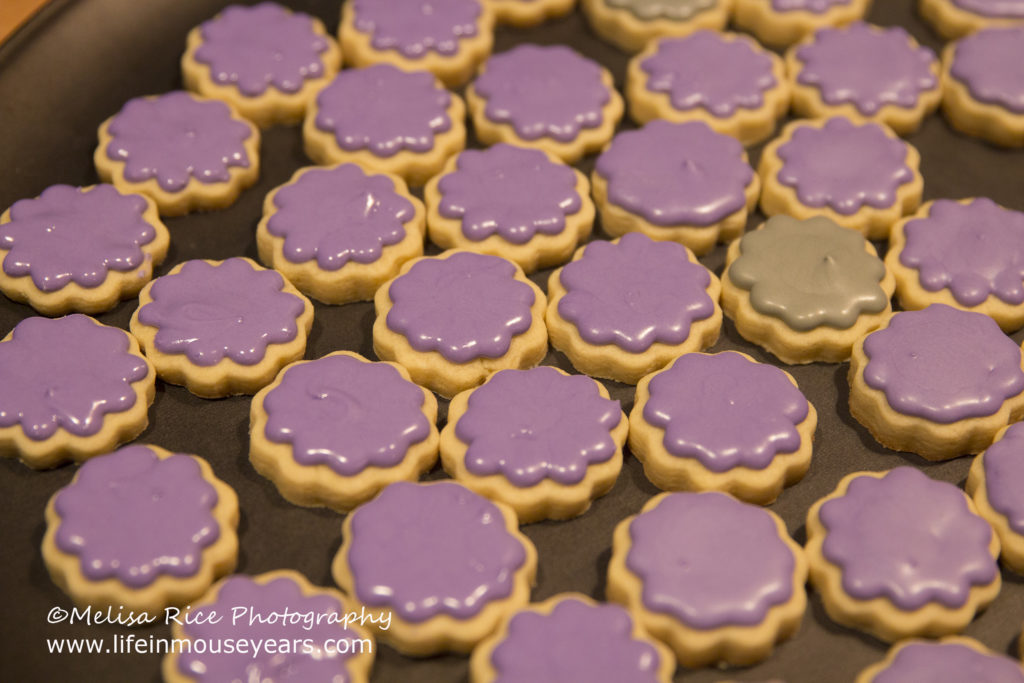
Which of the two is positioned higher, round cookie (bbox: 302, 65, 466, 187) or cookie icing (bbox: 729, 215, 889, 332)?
round cookie (bbox: 302, 65, 466, 187)

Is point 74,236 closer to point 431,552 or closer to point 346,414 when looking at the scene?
point 346,414

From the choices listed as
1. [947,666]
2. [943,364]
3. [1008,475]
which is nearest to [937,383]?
[943,364]

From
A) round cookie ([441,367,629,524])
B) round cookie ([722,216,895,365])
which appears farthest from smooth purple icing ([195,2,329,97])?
round cookie ([722,216,895,365])

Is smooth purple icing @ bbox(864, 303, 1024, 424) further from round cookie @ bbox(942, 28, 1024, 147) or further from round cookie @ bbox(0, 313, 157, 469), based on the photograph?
round cookie @ bbox(0, 313, 157, 469)

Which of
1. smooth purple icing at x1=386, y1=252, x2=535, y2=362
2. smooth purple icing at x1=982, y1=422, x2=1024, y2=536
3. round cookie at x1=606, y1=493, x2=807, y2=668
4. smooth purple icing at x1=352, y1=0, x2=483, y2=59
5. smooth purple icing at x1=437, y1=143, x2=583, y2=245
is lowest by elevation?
smooth purple icing at x1=982, y1=422, x2=1024, y2=536

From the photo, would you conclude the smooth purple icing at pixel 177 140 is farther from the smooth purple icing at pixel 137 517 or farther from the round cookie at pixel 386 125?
the smooth purple icing at pixel 137 517

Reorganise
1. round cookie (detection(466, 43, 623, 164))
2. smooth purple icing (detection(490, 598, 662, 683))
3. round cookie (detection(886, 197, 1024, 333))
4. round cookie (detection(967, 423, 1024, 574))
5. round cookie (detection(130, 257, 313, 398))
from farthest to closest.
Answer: round cookie (detection(466, 43, 623, 164))
round cookie (detection(886, 197, 1024, 333))
round cookie (detection(130, 257, 313, 398))
round cookie (detection(967, 423, 1024, 574))
smooth purple icing (detection(490, 598, 662, 683))

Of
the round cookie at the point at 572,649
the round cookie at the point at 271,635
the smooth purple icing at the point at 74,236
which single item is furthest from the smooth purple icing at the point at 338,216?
the round cookie at the point at 572,649
